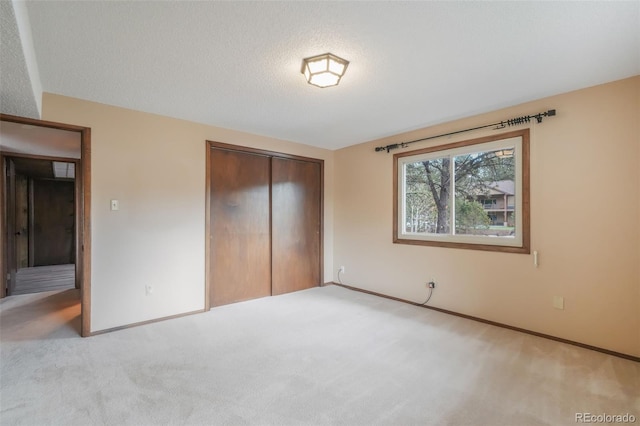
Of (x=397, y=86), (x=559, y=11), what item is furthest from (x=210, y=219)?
(x=559, y=11)

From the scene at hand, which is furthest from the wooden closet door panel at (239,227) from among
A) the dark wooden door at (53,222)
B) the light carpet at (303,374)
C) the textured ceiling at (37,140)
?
the dark wooden door at (53,222)

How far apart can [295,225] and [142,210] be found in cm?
213

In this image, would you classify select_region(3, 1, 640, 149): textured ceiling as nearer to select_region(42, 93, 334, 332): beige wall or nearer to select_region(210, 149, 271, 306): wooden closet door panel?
select_region(42, 93, 334, 332): beige wall

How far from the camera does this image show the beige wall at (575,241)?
8.00 feet

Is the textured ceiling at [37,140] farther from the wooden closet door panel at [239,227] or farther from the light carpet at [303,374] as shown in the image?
the light carpet at [303,374]

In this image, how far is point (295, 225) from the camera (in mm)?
4652

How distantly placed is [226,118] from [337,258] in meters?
2.85

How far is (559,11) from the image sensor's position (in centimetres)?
167

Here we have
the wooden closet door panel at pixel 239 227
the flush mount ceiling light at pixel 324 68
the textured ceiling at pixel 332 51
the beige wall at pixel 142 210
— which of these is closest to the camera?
the textured ceiling at pixel 332 51

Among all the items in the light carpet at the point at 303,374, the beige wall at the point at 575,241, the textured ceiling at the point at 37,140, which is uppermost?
the textured ceiling at the point at 37,140

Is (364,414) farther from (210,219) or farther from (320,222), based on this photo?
(320,222)

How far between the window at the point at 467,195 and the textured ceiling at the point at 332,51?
54cm

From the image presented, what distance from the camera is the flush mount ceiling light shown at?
214 centimetres

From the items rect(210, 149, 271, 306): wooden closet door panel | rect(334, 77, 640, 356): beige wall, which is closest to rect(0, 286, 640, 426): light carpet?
rect(334, 77, 640, 356): beige wall
